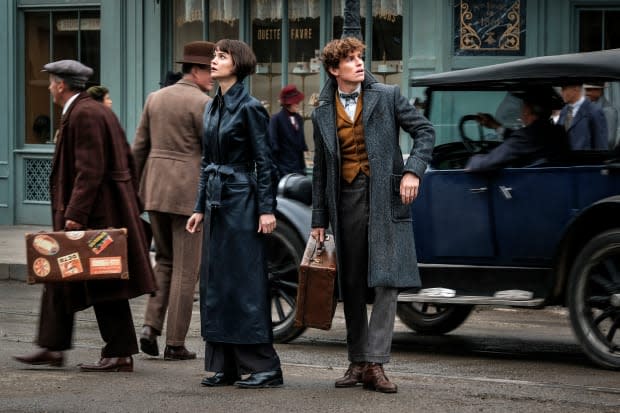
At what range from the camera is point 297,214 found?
9.77 m

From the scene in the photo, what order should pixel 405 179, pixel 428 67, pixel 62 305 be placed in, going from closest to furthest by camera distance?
pixel 405 179
pixel 62 305
pixel 428 67

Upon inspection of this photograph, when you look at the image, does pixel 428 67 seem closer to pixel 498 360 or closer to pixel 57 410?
pixel 498 360

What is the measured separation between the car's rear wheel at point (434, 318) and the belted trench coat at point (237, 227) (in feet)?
9.27

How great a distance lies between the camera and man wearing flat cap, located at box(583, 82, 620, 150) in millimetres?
8312

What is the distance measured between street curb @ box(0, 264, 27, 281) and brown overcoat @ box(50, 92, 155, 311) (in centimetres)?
668

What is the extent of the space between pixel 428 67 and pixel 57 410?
436 inches

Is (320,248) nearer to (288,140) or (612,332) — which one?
(612,332)

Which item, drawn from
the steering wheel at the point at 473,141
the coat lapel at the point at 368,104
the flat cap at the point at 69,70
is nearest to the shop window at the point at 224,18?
the steering wheel at the point at 473,141

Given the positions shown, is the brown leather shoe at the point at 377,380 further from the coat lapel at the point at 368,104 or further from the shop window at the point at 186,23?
the shop window at the point at 186,23

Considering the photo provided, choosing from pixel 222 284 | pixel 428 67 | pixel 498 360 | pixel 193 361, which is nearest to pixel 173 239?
pixel 193 361

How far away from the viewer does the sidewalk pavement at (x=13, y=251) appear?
14.6 metres

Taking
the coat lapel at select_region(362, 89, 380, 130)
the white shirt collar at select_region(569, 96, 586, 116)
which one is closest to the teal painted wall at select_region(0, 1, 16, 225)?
the white shirt collar at select_region(569, 96, 586, 116)

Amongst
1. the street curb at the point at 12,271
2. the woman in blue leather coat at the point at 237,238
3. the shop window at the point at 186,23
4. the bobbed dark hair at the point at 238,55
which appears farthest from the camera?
the shop window at the point at 186,23

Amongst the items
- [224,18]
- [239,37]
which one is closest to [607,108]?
[239,37]
